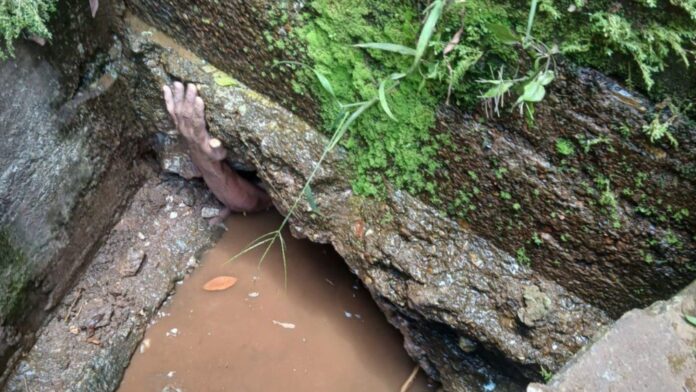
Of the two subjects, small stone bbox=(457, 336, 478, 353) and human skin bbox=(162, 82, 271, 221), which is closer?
small stone bbox=(457, 336, 478, 353)

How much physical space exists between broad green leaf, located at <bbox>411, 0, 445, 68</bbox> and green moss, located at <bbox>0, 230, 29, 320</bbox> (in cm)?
155

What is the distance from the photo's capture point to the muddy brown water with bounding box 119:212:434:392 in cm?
248

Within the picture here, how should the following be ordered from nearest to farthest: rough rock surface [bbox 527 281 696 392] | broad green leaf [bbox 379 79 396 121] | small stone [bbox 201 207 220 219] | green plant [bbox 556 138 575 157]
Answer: rough rock surface [bbox 527 281 696 392]
green plant [bbox 556 138 575 157]
broad green leaf [bbox 379 79 396 121]
small stone [bbox 201 207 220 219]

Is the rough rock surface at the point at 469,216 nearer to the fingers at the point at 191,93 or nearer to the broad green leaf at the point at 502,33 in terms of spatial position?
the fingers at the point at 191,93

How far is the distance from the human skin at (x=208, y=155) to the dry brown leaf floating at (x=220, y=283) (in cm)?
29

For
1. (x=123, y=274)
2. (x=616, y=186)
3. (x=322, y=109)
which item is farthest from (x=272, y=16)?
(x=123, y=274)

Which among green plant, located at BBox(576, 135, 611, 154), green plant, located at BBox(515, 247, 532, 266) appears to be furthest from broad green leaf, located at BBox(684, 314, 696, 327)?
green plant, located at BBox(515, 247, 532, 266)

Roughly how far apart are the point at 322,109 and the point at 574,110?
834 millimetres

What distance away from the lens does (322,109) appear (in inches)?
80.2

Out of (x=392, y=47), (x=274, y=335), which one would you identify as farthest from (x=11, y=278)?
(x=392, y=47)

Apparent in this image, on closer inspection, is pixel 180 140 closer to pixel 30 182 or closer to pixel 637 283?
pixel 30 182

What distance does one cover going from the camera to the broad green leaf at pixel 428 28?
1551 millimetres

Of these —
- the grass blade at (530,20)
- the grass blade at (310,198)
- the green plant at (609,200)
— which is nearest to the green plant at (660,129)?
the green plant at (609,200)

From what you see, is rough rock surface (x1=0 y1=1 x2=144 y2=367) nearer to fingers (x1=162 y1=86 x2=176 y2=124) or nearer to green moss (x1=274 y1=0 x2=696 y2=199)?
fingers (x1=162 y1=86 x2=176 y2=124)
